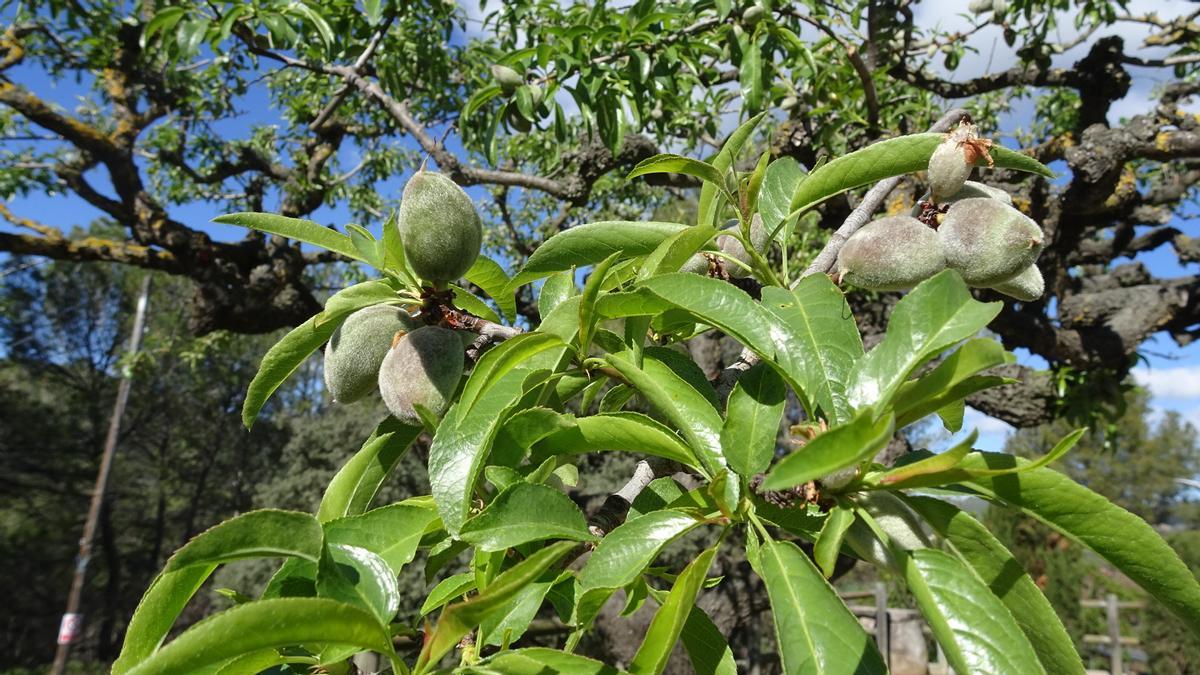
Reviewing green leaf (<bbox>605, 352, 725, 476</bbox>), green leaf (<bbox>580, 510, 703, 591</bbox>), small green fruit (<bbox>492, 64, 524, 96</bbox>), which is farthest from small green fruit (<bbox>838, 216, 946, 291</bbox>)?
small green fruit (<bbox>492, 64, 524, 96</bbox>)

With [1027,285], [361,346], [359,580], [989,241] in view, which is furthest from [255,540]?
[1027,285]

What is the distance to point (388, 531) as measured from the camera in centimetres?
70

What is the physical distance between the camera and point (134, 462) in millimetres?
18172

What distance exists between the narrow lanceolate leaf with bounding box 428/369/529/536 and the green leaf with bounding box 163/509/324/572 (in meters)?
0.10

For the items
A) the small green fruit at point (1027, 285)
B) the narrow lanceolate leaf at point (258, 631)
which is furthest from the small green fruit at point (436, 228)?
the small green fruit at point (1027, 285)

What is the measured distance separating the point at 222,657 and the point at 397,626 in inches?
11.6

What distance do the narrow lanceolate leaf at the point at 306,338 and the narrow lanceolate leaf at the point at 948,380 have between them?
0.57 meters

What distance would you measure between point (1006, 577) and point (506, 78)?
2.10 metres

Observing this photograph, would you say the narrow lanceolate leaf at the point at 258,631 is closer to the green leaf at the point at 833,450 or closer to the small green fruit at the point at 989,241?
the green leaf at the point at 833,450

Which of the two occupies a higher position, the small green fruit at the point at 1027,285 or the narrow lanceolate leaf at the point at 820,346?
the small green fruit at the point at 1027,285

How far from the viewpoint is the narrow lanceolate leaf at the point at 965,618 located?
0.52 meters

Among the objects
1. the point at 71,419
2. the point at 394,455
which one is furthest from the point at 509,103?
the point at 71,419

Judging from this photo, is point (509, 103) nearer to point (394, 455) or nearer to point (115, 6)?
point (394, 455)

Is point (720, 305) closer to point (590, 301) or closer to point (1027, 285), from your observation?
point (590, 301)
